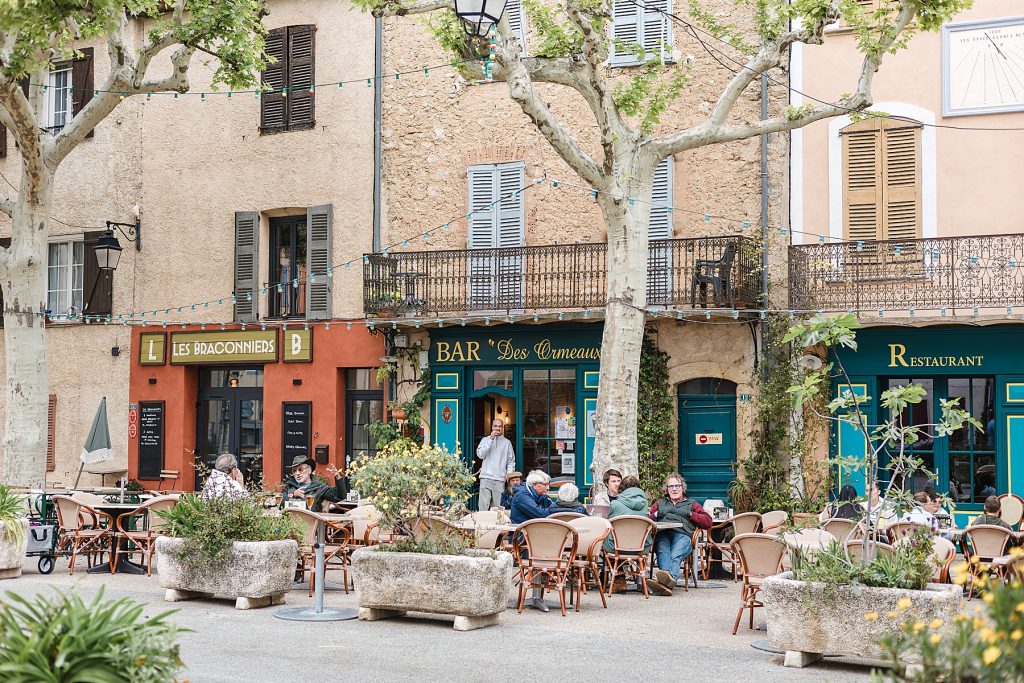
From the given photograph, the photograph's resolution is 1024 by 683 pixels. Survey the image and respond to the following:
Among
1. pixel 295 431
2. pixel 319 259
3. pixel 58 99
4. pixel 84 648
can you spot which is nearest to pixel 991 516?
pixel 84 648

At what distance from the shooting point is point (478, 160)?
20.3m

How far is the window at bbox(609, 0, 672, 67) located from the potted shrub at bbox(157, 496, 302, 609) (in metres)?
10.7

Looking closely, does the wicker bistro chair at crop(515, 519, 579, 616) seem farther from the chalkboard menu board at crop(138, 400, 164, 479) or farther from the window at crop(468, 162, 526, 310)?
the chalkboard menu board at crop(138, 400, 164, 479)

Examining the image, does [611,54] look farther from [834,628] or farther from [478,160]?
[834,628]

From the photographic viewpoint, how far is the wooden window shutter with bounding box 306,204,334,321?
69.9 ft

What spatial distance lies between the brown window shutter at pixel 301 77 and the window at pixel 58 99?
493cm

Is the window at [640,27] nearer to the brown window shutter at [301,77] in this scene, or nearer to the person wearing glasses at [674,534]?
the brown window shutter at [301,77]

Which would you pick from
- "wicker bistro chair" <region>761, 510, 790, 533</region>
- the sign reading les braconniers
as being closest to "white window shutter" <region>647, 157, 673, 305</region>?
"wicker bistro chair" <region>761, 510, 790, 533</region>

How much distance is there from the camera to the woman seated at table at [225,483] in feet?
38.3

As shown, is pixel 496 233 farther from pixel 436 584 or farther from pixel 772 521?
pixel 436 584

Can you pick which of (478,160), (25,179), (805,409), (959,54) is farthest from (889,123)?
(25,179)

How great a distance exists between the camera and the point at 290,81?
21812 millimetres

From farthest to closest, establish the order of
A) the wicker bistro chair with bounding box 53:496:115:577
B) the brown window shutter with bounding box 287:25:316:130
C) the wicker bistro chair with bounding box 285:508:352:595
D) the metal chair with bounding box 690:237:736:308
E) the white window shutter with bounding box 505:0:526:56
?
the brown window shutter with bounding box 287:25:316:130 → the white window shutter with bounding box 505:0:526:56 → the metal chair with bounding box 690:237:736:308 → the wicker bistro chair with bounding box 53:496:115:577 → the wicker bistro chair with bounding box 285:508:352:595

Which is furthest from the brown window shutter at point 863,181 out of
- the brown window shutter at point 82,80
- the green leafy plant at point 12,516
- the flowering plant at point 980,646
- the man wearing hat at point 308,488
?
the brown window shutter at point 82,80
